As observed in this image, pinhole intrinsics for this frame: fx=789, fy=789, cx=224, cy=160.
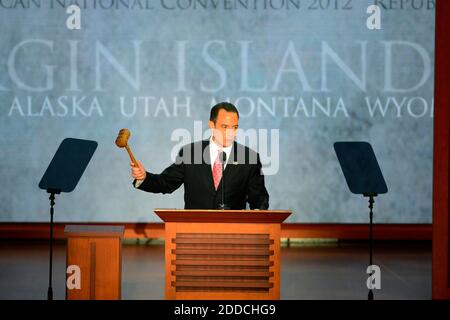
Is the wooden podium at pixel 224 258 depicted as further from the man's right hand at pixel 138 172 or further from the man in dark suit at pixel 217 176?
the man in dark suit at pixel 217 176

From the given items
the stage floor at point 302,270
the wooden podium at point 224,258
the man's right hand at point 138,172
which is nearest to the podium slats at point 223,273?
the wooden podium at point 224,258

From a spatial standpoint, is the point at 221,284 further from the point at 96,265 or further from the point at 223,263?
the point at 96,265

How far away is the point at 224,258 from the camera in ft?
12.3

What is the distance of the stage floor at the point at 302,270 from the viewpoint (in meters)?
5.92

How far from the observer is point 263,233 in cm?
374

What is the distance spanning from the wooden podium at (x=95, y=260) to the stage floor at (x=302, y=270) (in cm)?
106

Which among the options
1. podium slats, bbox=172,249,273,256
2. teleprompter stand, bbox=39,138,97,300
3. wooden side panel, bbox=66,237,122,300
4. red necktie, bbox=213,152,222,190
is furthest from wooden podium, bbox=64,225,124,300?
podium slats, bbox=172,249,273,256

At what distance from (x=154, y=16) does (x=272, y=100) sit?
1583 mm

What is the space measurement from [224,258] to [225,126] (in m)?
0.90

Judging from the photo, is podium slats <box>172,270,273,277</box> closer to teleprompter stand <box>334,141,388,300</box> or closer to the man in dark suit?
the man in dark suit

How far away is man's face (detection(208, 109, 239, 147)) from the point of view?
4316 mm

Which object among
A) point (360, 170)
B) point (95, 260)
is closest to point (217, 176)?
point (95, 260)

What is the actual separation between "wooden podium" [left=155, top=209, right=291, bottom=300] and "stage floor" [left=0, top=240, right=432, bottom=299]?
203 cm
